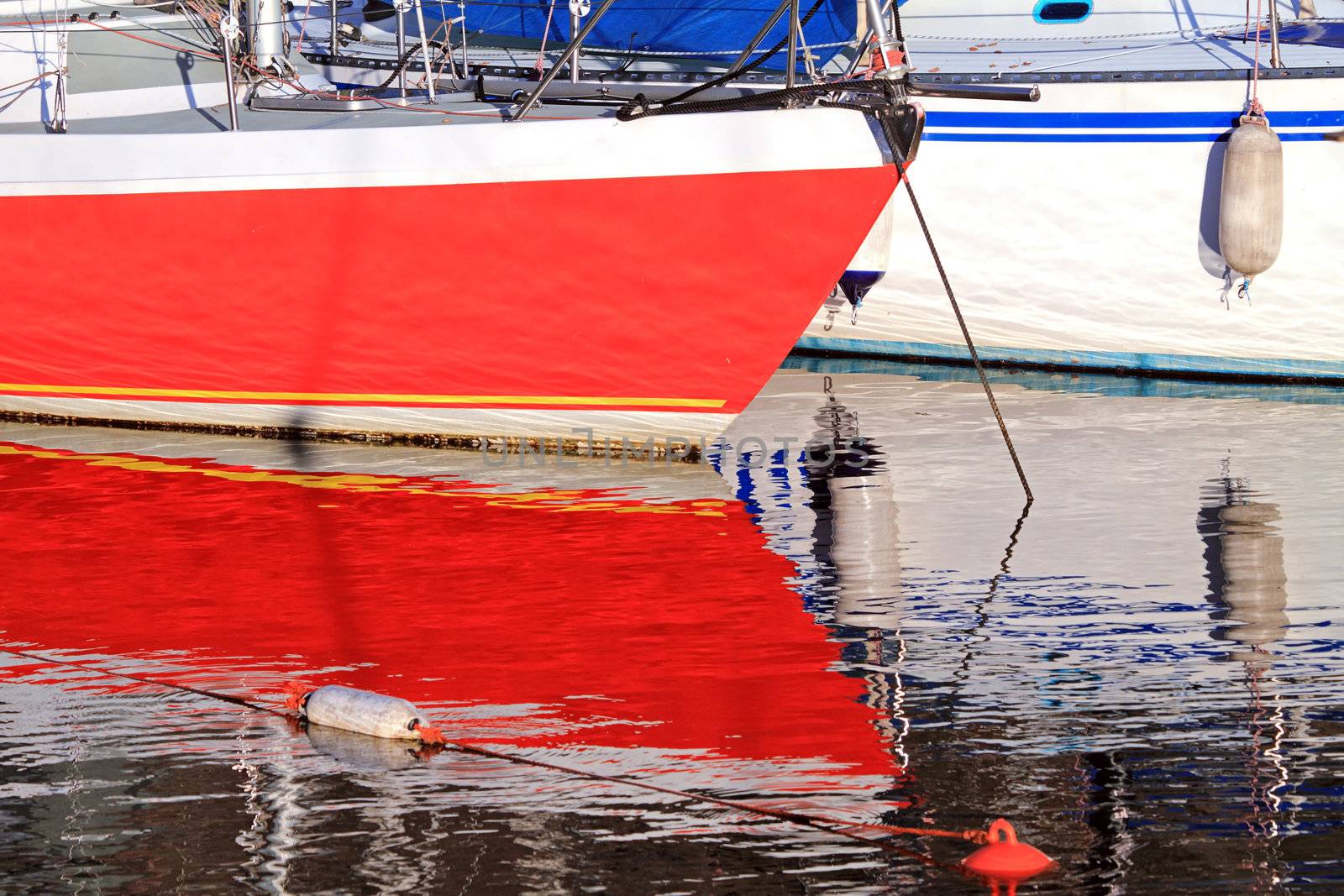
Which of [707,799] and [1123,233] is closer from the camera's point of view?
[707,799]

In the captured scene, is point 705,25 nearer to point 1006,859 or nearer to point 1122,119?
point 1122,119

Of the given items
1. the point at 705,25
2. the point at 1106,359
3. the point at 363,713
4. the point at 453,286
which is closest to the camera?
the point at 363,713

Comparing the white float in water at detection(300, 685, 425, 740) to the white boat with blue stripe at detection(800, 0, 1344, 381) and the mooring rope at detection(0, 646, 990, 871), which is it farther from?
the white boat with blue stripe at detection(800, 0, 1344, 381)

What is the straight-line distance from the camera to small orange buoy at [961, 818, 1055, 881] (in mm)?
4379

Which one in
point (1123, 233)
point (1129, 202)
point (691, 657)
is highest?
point (1129, 202)

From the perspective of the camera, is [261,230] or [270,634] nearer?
[270,634]

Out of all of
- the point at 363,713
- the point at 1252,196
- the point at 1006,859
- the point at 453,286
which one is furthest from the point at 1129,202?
the point at 1006,859

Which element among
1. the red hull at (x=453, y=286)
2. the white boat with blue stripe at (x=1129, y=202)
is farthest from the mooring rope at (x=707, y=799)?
the white boat with blue stripe at (x=1129, y=202)

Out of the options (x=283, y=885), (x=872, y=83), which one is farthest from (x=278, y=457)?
(x=283, y=885)

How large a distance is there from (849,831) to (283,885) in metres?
1.39

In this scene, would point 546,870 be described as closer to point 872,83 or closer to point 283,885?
point 283,885

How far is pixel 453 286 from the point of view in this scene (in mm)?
8805

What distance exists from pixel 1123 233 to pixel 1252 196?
878 millimetres

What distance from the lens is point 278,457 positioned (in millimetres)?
9367
